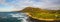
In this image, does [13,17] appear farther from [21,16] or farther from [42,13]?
[42,13]

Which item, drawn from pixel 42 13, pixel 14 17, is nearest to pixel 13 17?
pixel 14 17

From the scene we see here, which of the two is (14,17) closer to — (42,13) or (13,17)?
(13,17)

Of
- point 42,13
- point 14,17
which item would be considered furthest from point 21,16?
point 42,13

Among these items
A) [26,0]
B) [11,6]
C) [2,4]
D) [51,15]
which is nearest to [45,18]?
[51,15]
